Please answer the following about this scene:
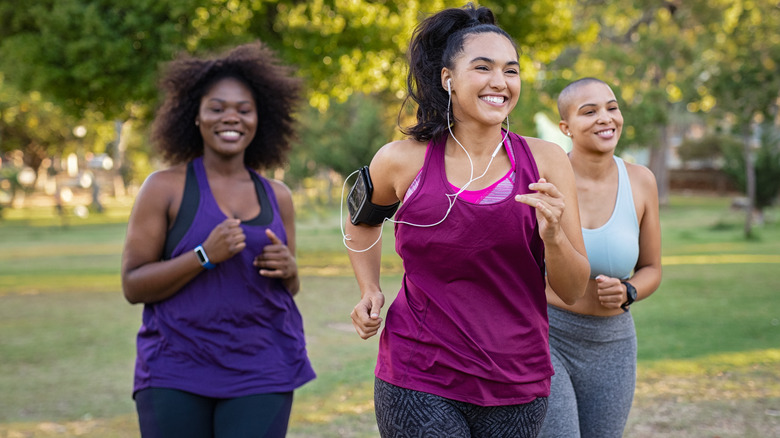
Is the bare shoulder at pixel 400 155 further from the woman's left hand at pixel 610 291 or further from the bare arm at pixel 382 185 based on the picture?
the woman's left hand at pixel 610 291

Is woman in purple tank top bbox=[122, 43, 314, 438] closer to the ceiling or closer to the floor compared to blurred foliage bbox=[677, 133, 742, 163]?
closer to the ceiling

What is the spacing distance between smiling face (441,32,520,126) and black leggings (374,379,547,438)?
888 mm

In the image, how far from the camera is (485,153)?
2637mm

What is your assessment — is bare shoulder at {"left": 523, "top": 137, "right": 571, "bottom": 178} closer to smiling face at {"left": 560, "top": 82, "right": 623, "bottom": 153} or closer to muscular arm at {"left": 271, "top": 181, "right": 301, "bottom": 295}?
smiling face at {"left": 560, "top": 82, "right": 623, "bottom": 153}

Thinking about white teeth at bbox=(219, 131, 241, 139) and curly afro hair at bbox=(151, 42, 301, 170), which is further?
curly afro hair at bbox=(151, 42, 301, 170)

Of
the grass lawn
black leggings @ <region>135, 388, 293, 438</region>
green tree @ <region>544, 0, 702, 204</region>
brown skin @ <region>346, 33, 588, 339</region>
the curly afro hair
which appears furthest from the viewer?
green tree @ <region>544, 0, 702, 204</region>

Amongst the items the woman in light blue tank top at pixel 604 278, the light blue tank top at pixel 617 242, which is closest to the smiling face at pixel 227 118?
the woman in light blue tank top at pixel 604 278

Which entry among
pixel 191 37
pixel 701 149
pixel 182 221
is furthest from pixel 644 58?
pixel 182 221

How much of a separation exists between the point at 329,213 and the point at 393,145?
28.1m

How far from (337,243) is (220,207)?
19.8 metres

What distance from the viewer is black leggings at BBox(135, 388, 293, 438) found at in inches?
122

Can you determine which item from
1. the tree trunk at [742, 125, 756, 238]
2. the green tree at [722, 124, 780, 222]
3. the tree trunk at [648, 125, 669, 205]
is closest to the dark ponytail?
the tree trunk at [742, 125, 756, 238]

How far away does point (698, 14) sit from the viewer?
32.8m

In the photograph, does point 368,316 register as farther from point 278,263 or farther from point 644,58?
point 644,58
